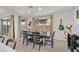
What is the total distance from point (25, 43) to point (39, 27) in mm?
1125

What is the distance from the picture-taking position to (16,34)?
25.8 feet

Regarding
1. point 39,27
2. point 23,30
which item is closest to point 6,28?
point 23,30

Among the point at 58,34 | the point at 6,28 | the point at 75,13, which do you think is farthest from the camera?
the point at 6,28

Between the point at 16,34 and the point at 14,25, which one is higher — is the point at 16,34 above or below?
below

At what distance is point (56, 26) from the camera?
23.3 feet

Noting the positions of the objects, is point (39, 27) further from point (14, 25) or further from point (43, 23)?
point (14, 25)

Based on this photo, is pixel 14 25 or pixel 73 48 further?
pixel 14 25
